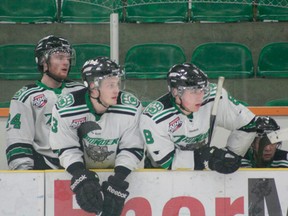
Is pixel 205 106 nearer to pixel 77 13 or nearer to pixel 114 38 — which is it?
pixel 114 38

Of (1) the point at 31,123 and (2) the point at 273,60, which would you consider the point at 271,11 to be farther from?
(1) the point at 31,123

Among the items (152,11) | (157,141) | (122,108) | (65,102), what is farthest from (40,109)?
(152,11)

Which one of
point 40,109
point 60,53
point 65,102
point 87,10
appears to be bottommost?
point 40,109

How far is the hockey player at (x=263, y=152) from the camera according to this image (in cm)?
425

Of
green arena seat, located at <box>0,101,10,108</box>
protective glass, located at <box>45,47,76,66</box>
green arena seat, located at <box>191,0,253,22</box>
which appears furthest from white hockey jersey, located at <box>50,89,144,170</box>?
green arena seat, located at <box>191,0,253,22</box>

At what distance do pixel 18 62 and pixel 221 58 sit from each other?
4.22 ft

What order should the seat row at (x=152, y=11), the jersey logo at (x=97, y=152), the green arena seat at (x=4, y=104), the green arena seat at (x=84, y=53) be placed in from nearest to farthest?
the jersey logo at (x=97, y=152), the green arena seat at (x=4, y=104), the green arena seat at (x=84, y=53), the seat row at (x=152, y=11)

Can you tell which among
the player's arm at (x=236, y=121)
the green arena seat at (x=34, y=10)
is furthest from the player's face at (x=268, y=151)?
the green arena seat at (x=34, y=10)

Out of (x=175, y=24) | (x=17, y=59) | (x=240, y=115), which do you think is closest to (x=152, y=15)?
(x=175, y=24)

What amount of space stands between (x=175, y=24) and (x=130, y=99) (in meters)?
1.93

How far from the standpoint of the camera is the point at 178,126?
368 cm

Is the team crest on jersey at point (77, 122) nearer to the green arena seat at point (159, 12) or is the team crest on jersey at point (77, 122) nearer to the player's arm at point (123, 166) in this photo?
the player's arm at point (123, 166)

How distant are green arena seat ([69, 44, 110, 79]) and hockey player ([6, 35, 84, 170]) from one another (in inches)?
33.8

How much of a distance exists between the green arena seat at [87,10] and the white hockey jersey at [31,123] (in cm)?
101
